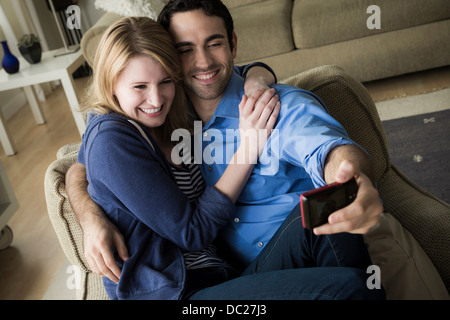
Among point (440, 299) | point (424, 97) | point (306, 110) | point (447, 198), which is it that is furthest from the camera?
point (424, 97)

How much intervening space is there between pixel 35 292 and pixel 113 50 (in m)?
1.27

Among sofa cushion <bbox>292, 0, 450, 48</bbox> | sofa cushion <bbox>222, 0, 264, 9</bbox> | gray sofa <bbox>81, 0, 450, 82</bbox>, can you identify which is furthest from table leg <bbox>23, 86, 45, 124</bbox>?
sofa cushion <bbox>292, 0, 450, 48</bbox>

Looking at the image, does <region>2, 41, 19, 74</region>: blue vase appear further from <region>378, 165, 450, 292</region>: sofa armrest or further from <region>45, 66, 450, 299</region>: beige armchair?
<region>378, 165, 450, 292</region>: sofa armrest

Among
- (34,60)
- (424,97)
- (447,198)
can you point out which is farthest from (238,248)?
(34,60)

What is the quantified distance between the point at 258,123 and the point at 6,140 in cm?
264

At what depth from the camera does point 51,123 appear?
3.84 m

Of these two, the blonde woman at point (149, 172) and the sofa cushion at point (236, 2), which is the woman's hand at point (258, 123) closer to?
the blonde woman at point (149, 172)

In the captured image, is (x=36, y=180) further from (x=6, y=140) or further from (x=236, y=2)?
(x=236, y=2)

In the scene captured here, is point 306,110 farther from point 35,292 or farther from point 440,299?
point 35,292

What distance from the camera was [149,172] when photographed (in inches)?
41.9

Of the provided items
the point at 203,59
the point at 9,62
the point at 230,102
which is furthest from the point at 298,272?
the point at 9,62

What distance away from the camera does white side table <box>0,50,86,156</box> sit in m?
3.02

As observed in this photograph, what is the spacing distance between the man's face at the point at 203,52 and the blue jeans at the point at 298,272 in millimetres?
400

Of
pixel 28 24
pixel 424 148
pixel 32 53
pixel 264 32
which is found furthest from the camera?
pixel 28 24
